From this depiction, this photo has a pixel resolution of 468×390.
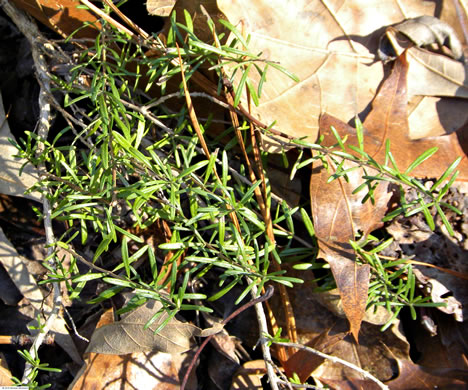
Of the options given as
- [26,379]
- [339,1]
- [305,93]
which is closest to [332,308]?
[305,93]

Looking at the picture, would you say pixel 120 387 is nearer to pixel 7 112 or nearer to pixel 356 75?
pixel 7 112

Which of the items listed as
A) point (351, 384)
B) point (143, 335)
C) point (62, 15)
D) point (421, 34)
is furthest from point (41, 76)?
point (351, 384)

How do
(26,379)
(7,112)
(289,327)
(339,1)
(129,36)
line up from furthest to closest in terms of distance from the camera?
(7,112), (339,1), (289,327), (129,36), (26,379)

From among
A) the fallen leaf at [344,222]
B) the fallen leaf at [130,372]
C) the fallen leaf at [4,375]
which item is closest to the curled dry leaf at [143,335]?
the fallen leaf at [130,372]

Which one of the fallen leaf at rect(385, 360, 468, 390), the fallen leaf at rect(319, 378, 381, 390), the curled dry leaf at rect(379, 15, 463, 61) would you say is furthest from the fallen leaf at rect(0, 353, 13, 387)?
the curled dry leaf at rect(379, 15, 463, 61)

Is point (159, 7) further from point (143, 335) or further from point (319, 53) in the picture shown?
point (143, 335)

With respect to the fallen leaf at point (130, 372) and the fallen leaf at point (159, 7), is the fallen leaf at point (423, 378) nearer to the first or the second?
the fallen leaf at point (130, 372)

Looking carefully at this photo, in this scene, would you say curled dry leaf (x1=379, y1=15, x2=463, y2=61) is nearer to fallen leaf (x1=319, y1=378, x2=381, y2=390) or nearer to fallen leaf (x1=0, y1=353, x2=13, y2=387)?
fallen leaf (x1=319, y1=378, x2=381, y2=390)

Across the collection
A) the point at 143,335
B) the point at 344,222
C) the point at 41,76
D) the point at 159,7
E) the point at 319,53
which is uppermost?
the point at 159,7
